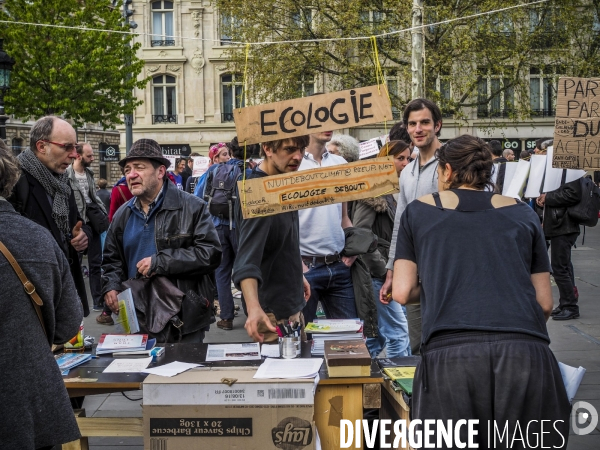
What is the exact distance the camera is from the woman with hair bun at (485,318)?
9.29 feet

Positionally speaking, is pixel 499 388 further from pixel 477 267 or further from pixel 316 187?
pixel 316 187

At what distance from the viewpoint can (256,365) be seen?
12.3ft

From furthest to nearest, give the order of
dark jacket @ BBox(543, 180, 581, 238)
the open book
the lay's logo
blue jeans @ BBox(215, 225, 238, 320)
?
dark jacket @ BBox(543, 180, 581, 238) → blue jeans @ BBox(215, 225, 238, 320) → the open book → the lay's logo

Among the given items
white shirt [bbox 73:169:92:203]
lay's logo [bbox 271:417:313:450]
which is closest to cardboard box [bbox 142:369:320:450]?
lay's logo [bbox 271:417:313:450]

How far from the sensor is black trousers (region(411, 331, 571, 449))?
2.82m

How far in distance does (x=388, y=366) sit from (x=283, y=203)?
3.17ft

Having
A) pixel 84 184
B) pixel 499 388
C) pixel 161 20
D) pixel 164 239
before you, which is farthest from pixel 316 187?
pixel 161 20

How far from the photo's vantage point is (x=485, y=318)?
286 cm

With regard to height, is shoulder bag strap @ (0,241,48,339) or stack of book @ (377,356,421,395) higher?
shoulder bag strap @ (0,241,48,339)

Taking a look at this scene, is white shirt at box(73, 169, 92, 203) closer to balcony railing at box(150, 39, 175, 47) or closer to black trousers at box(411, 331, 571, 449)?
black trousers at box(411, 331, 571, 449)

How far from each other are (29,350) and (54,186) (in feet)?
7.07

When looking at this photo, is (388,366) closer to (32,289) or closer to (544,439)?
(544,439)

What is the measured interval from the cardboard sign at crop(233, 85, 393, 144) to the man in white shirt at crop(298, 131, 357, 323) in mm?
1173

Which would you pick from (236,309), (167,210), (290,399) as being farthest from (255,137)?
(236,309)
